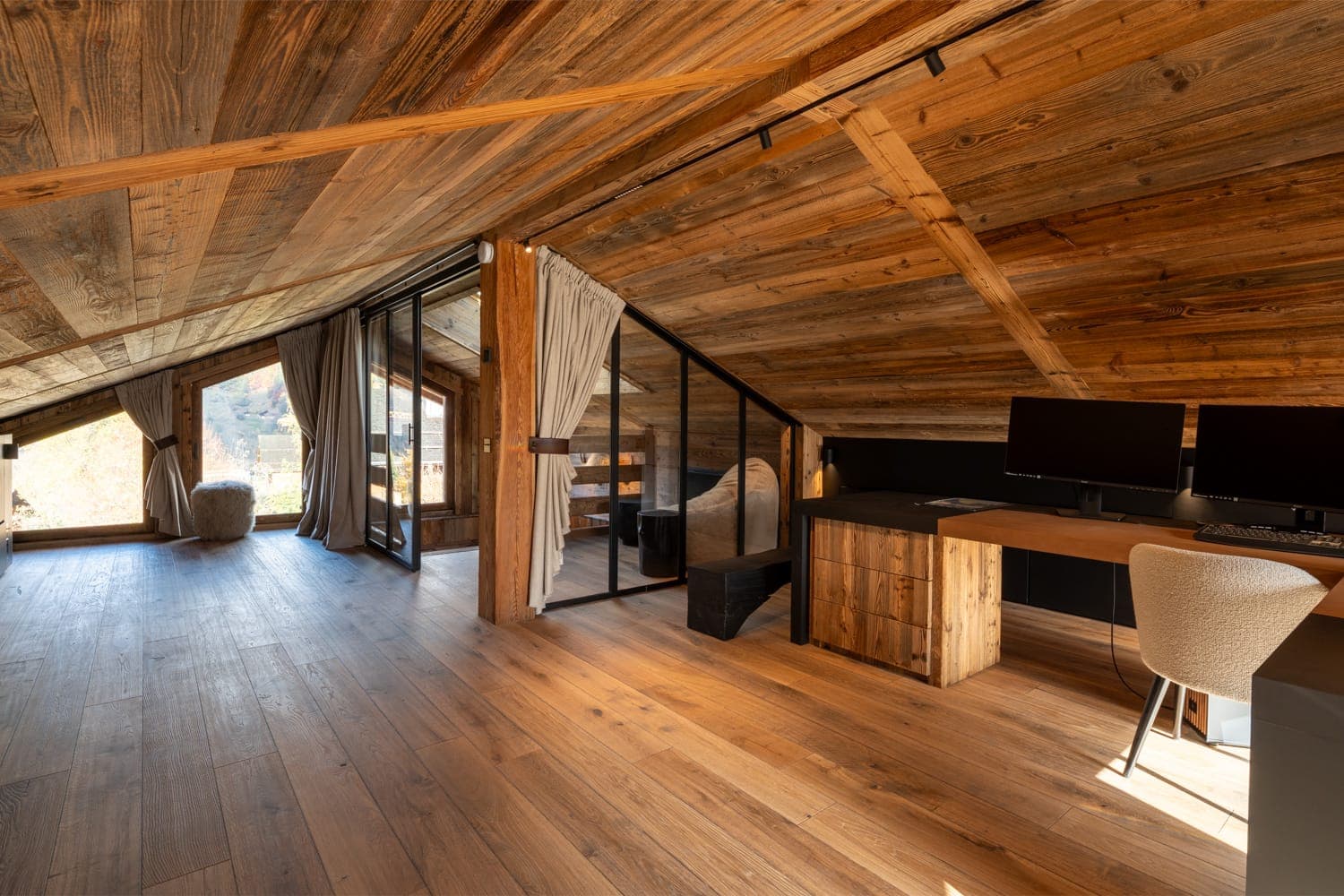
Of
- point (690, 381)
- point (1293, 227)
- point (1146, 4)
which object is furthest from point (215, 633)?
point (1293, 227)

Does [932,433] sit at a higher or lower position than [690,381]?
lower

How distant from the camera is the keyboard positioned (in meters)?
2.16

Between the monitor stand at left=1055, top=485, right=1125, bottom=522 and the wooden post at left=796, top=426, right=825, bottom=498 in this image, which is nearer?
the monitor stand at left=1055, top=485, right=1125, bottom=522

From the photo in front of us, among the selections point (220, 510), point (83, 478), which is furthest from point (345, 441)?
point (83, 478)

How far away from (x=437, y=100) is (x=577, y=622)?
122 inches

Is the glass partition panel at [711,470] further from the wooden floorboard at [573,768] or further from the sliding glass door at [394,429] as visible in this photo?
the sliding glass door at [394,429]

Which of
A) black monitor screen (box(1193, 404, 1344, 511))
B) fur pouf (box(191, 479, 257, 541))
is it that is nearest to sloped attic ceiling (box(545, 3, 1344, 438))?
black monitor screen (box(1193, 404, 1344, 511))

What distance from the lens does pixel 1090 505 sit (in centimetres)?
307

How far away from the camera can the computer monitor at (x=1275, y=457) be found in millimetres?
2416

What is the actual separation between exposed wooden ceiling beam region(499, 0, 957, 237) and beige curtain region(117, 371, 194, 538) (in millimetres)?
4806

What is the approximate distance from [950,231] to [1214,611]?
1.61 metres

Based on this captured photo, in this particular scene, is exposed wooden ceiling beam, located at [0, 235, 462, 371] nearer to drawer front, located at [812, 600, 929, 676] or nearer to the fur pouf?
drawer front, located at [812, 600, 929, 676]

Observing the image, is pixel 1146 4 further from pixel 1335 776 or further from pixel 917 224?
pixel 1335 776

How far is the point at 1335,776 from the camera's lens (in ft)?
3.28
